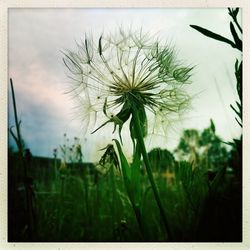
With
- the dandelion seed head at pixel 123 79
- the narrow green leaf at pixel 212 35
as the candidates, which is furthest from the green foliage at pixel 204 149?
the narrow green leaf at pixel 212 35

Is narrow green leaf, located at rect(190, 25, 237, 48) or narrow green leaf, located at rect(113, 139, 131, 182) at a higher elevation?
narrow green leaf, located at rect(190, 25, 237, 48)

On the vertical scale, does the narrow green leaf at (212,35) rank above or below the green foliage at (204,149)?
above

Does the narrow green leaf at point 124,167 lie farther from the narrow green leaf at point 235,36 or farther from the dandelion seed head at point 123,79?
the narrow green leaf at point 235,36

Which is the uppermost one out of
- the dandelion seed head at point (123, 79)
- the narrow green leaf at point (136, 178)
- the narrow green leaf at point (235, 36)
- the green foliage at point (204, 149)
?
the narrow green leaf at point (235, 36)

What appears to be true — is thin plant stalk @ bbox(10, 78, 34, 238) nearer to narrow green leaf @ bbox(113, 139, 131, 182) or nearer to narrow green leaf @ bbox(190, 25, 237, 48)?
narrow green leaf @ bbox(113, 139, 131, 182)

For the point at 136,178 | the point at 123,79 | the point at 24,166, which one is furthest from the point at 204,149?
the point at 24,166

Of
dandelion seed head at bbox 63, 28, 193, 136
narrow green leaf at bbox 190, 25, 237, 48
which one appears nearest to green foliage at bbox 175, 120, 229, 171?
dandelion seed head at bbox 63, 28, 193, 136

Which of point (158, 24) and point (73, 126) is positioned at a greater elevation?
point (158, 24)

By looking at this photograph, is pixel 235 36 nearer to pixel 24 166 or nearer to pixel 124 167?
pixel 124 167
